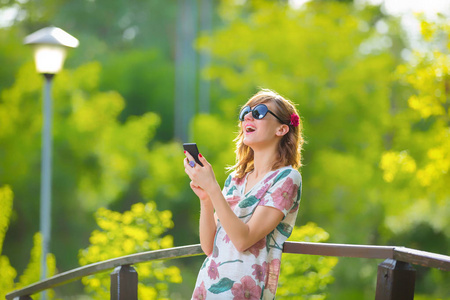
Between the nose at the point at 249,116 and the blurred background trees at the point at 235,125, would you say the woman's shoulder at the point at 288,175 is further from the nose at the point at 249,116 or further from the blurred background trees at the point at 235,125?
the blurred background trees at the point at 235,125

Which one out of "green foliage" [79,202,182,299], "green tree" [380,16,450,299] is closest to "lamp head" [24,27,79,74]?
"green foliage" [79,202,182,299]

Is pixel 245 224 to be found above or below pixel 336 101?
below

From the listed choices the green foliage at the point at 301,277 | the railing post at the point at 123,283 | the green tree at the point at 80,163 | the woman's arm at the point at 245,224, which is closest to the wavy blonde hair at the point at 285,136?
the woman's arm at the point at 245,224

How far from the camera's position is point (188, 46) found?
18875 mm

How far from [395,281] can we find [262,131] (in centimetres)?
57

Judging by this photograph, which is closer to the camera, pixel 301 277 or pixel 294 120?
pixel 294 120

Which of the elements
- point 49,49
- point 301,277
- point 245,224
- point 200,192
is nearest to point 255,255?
point 245,224

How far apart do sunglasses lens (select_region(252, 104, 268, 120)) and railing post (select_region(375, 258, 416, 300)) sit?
55 centimetres

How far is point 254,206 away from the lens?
5.65 feet

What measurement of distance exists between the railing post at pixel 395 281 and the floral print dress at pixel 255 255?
0.29 metres

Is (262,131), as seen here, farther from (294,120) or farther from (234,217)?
(234,217)

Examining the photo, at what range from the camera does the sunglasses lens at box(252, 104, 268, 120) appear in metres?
1.80

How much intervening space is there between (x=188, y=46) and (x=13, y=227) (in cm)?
758

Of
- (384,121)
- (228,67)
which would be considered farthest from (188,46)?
(384,121)
